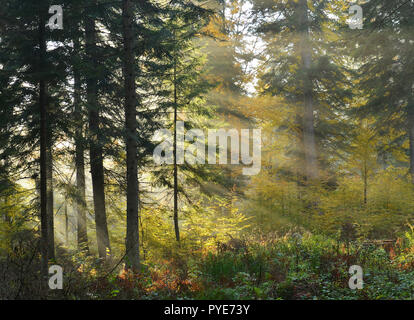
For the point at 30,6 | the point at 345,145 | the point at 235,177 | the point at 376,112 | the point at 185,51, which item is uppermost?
the point at 185,51

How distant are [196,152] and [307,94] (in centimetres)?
676

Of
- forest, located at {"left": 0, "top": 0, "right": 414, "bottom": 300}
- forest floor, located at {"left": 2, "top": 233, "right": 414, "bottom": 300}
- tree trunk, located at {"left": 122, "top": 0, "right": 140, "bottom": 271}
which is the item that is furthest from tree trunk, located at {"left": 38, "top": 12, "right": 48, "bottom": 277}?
tree trunk, located at {"left": 122, "top": 0, "right": 140, "bottom": 271}

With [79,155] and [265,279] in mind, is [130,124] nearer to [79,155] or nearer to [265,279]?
[79,155]

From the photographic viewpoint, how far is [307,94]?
15602 mm

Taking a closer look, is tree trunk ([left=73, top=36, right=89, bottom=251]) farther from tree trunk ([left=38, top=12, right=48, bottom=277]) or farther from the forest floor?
the forest floor

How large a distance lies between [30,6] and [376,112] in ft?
52.7

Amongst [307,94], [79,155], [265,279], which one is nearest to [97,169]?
[79,155]

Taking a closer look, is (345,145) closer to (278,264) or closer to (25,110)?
(278,264)

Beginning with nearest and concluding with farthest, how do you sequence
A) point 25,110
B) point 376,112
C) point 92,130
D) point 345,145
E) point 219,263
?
point 219,263 → point 25,110 → point 92,130 → point 376,112 → point 345,145

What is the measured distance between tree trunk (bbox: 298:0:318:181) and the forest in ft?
0.24

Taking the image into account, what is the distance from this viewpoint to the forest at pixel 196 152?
700cm

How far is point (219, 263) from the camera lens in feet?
23.8

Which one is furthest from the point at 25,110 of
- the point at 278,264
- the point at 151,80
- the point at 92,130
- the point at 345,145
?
the point at 345,145

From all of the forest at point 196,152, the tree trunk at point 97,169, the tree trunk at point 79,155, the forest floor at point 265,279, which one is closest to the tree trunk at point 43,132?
the forest at point 196,152
